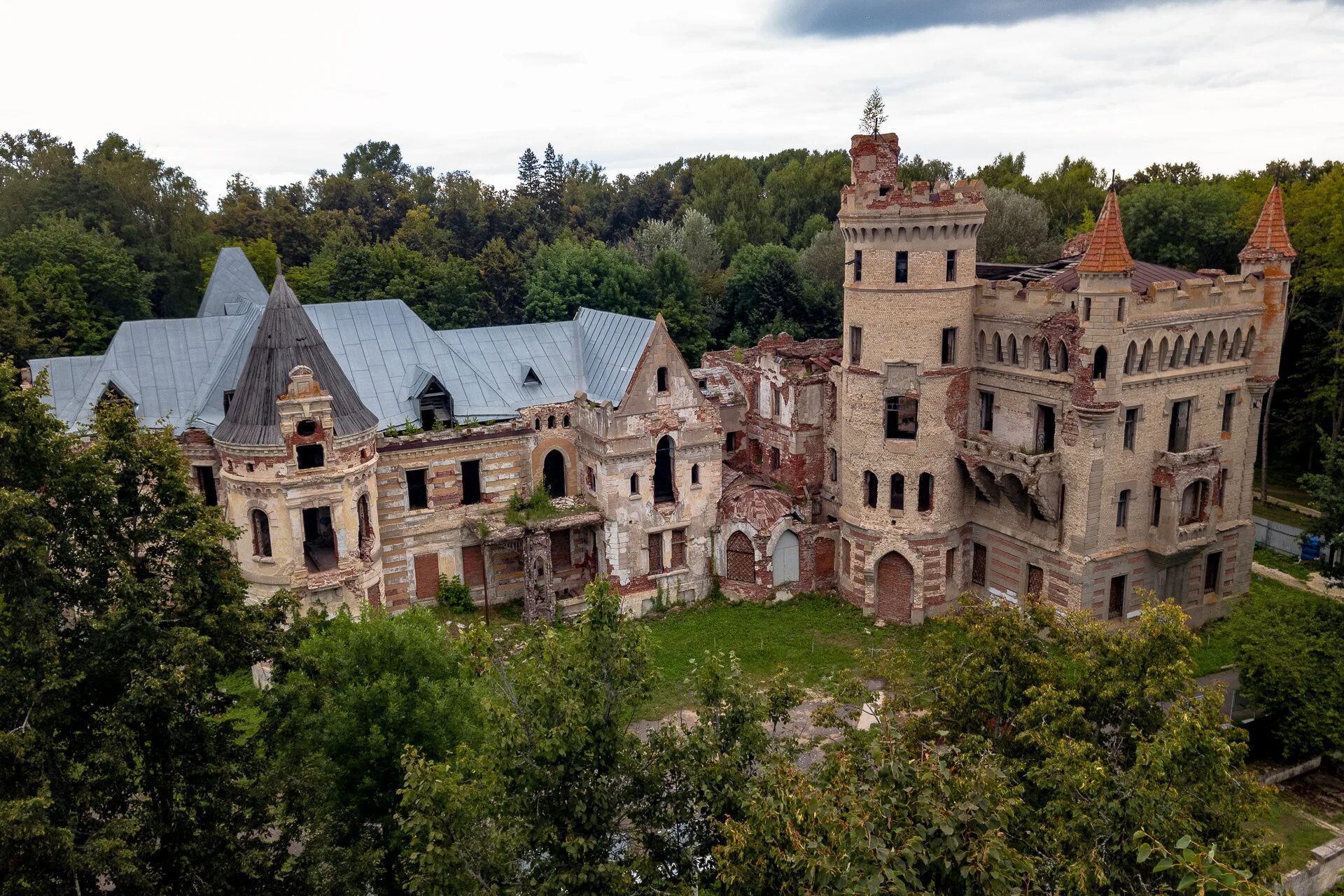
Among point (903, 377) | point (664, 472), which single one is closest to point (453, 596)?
point (664, 472)

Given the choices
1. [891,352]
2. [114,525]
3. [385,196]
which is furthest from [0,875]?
[385,196]

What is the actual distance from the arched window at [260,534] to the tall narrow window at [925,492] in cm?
2989

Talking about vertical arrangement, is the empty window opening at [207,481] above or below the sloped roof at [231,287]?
below

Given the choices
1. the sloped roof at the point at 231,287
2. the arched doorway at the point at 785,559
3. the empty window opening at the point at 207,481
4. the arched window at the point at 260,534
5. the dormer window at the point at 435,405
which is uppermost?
the sloped roof at the point at 231,287

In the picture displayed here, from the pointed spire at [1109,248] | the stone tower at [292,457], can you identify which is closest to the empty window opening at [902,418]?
the pointed spire at [1109,248]

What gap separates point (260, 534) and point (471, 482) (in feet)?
33.9

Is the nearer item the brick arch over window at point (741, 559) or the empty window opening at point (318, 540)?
the empty window opening at point (318, 540)

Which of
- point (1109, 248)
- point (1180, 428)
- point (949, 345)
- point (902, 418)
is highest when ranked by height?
point (1109, 248)

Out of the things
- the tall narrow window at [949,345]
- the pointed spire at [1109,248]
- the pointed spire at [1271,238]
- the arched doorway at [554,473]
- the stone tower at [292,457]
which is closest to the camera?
the pointed spire at [1109,248]

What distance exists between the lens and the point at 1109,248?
131 feet

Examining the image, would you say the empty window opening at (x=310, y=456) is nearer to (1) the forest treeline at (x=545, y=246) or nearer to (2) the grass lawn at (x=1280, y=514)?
(1) the forest treeline at (x=545, y=246)

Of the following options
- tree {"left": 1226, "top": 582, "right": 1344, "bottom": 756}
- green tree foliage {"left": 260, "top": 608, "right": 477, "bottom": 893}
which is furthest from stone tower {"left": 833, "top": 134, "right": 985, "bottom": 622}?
green tree foliage {"left": 260, "top": 608, "right": 477, "bottom": 893}

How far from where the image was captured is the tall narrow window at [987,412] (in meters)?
46.8

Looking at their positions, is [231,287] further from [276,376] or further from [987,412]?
[987,412]
